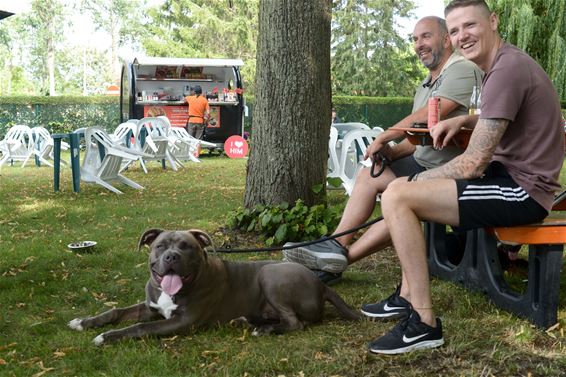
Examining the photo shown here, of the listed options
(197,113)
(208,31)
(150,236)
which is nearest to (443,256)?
(150,236)

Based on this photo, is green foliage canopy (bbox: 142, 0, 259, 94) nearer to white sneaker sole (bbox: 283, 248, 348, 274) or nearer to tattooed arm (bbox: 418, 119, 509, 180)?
white sneaker sole (bbox: 283, 248, 348, 274)

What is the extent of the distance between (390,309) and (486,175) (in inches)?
38.7

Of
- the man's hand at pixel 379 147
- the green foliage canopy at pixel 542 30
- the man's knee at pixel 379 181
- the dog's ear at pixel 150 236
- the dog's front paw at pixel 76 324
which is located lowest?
the dog's front paw at pixel 76 324

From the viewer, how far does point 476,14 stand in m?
3.40

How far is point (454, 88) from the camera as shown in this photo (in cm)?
428

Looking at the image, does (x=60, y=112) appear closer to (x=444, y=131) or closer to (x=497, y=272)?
(x=497, y=272)

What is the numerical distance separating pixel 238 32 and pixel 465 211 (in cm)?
3469

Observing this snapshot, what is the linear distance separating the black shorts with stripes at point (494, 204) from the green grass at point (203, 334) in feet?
2.00

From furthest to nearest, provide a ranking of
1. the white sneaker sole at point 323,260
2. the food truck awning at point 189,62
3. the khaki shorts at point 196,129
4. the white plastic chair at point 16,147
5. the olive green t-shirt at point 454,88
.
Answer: the food truck awning at point 189,62, the khaki shorts at point 196,129, the white plastic chair at point 16,147, the white sneaker sole at point 323,260, the olive green t-shirt at point 454,88

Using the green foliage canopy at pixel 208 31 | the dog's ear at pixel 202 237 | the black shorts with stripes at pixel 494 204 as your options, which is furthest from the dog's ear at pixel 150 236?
the green foliage canopy at pixel 208 31

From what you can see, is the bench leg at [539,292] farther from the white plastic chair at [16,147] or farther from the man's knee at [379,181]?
the white plastic chair at [16,147]

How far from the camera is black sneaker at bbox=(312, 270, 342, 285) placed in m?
4.66

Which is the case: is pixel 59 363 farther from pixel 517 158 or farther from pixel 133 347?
pixel 517 158

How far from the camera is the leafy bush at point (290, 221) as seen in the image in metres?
5.91
